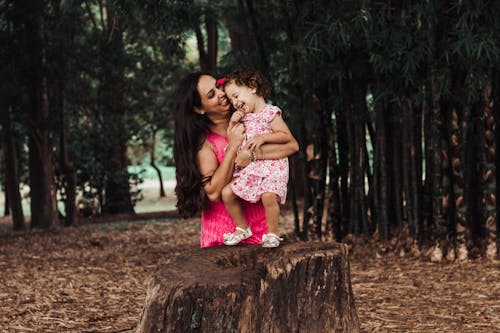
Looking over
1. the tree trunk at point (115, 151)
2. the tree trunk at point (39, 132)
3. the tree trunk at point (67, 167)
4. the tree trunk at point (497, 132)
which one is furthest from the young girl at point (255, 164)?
the tree trunk at point (115, 151)

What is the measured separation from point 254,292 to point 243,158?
0.66 meters

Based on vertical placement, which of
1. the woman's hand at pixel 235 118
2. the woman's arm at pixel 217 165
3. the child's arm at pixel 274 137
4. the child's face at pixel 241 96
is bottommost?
the woman's arm at pixel 217 165

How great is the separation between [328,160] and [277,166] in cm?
436

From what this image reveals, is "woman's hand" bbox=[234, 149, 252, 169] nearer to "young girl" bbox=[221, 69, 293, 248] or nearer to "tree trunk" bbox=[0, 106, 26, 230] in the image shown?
"young girl" bbox=[221, 69, 293, 248]

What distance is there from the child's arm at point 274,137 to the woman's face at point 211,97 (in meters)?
0.22

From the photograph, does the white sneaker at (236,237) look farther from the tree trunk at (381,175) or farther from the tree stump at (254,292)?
the tree trunk at (381,175)

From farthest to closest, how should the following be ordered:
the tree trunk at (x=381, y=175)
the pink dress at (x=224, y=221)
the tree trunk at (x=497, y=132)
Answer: the tree trunk at (x=381, y=175)
the tree trunk at (x=497, y=132)
the pink dress at (x=224, y=221)

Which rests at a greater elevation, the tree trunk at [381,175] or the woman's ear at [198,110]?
the woman's ear at [198,110]

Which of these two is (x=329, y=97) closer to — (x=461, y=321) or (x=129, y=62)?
(x=461, y=321)

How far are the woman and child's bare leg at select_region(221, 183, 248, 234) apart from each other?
1.1 inches

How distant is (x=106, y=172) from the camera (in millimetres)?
13539

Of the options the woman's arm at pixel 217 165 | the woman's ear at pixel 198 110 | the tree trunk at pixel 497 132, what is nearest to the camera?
the woman's arm at pixel 217 165

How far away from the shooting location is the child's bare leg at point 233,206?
274 cm

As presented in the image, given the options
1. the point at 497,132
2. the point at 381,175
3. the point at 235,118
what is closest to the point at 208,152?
the point at 235,118
